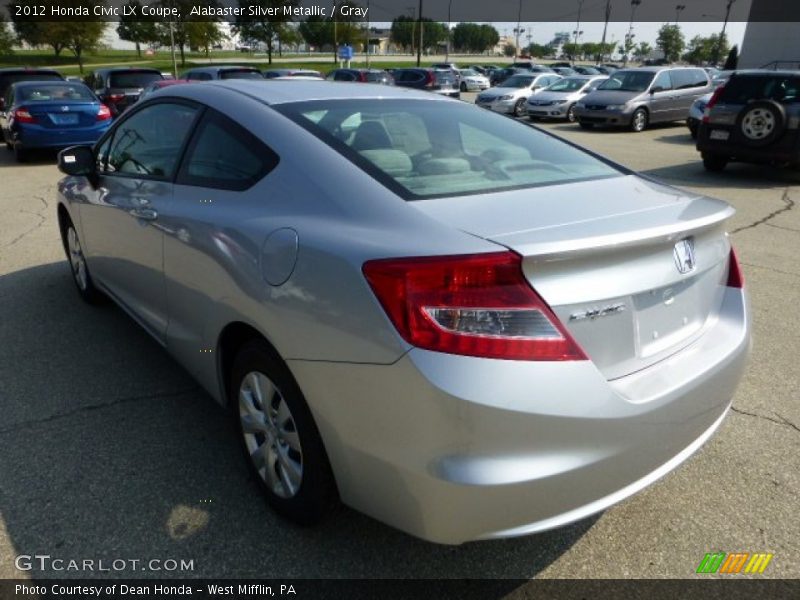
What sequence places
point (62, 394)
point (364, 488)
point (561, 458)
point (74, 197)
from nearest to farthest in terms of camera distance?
Answer: point (561, 458), point (364, 488), point (62, 394), point (74, 197)

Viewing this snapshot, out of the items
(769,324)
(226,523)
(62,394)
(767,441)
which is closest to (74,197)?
(62,394)

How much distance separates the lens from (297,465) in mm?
2211

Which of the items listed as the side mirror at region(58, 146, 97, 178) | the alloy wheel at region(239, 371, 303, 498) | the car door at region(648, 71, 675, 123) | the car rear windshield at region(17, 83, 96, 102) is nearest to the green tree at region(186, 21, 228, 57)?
the car rear windshield at region(17, 83, 96, 102)

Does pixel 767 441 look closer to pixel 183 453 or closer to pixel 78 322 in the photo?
pixel 183 453

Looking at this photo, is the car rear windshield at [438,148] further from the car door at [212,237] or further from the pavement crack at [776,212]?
the pavement crack at [776,212]

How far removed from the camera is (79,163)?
12.3 feet

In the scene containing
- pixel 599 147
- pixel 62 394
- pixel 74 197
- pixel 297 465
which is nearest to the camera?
pixel 297 465

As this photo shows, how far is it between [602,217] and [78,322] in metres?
3.78

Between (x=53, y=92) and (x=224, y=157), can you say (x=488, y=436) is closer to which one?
(x=224, y=157)

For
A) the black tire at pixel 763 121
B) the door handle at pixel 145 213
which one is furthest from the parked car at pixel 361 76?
the door handle at pixel 145 213

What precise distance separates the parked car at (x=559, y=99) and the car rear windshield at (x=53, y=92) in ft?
42.7

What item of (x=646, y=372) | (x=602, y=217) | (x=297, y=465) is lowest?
A: (x=297, y=465)

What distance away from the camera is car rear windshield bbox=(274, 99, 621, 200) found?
2.23 m

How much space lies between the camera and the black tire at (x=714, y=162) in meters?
10.9
